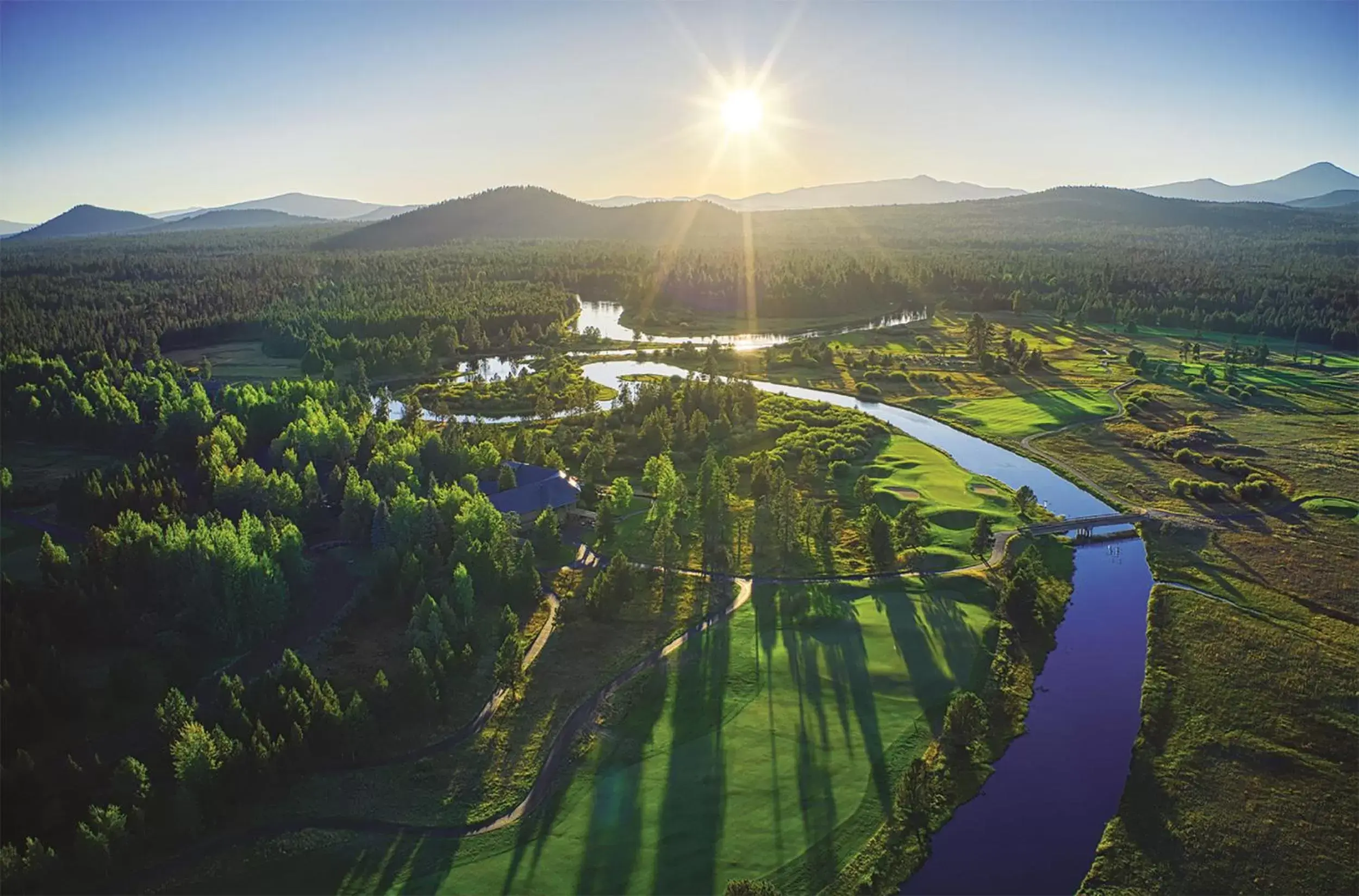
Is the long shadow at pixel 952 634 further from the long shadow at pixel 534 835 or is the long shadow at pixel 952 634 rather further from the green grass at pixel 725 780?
the long shadow at pixel 534 835

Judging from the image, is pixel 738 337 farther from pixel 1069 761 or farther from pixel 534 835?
pixel 534 835

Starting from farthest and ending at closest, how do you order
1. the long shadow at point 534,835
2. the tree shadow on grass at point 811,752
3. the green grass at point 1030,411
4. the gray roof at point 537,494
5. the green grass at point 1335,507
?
1. the green grass at point 1030,411
2. the green grass at point 1335,507
3. the gray roof at point 537,494
4. the tree shadow on grass at point 811,752
5. the long shadow at point 534,835

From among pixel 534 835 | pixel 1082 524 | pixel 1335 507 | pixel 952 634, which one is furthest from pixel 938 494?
pixel 534 835

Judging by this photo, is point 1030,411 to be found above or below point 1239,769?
above

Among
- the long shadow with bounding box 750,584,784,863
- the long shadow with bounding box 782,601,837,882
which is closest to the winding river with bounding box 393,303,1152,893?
the long shadow with bounding box 782,601,837,882

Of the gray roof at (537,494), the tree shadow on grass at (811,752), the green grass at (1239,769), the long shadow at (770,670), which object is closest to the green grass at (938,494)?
the long shadow at (770,670)

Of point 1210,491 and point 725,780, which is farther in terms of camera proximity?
point 1210,491

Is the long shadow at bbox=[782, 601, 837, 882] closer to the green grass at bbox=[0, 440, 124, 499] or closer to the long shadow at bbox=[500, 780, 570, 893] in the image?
the long shadow at bbox=[500, 780, 570, 893]
